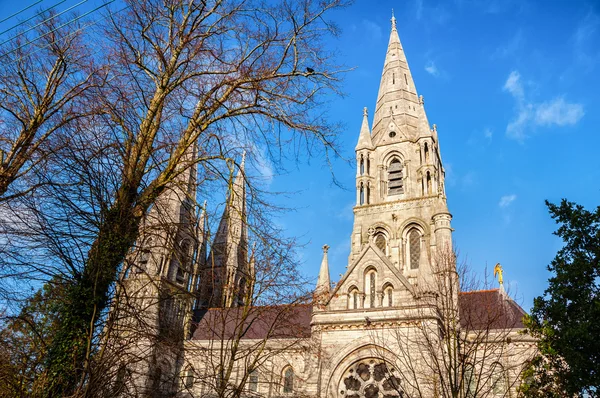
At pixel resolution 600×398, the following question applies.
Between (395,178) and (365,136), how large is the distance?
4525mm

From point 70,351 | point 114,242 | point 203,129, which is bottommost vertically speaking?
point 70,351

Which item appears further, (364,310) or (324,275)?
(324,275)

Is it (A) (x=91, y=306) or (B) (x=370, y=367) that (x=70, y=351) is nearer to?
(A) (x=91, y=306)

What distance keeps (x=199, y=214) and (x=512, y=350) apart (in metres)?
19.1

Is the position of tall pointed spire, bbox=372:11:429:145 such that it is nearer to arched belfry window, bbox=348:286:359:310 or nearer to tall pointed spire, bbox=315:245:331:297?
tall pointed spire, bbox=315:245:331:297

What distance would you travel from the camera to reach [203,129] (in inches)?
369

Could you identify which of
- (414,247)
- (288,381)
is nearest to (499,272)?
(414,247)

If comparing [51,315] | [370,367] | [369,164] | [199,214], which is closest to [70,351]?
[51,315]

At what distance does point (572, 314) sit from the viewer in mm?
13938

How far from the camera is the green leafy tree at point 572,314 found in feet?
42.2

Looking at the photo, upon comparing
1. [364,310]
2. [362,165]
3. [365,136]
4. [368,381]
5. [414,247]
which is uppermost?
[365,136]

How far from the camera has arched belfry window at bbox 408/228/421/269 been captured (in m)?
31.3

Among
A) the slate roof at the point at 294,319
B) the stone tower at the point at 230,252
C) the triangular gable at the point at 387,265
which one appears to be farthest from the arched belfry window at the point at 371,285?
the stone tower at the point at 230,252

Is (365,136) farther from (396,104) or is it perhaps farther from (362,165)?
(396,104)
